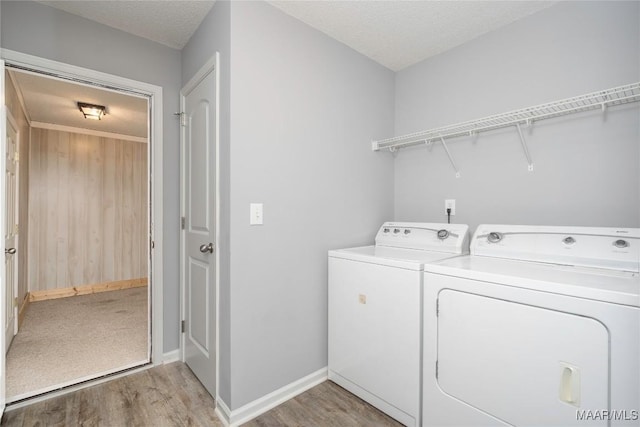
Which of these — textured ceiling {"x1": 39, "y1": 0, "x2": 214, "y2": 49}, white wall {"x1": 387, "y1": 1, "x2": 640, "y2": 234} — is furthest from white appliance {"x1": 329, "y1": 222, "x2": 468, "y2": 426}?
textured ceiling {"x1": 39, "y1": 0, "x2": 214, "y2": 49}

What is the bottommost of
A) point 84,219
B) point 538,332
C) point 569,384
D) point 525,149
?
point 569,384

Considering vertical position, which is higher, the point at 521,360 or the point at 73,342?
the point at 521,360

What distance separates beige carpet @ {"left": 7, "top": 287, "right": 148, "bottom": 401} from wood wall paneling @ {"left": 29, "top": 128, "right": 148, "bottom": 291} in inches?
20.3

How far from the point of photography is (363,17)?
1919 millimetres

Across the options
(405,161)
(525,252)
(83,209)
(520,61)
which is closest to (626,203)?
(525,252)

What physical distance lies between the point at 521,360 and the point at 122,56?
288 cm

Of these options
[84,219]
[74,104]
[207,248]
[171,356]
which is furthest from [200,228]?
[84,219]

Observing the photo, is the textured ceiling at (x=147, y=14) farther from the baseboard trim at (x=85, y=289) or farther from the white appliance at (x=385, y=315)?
the baseboard trim at (x=85, y=289)

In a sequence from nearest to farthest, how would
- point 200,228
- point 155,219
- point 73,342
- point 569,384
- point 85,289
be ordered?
point 569,384
point 200,228
point 155,219
point 73,342
point 85,289

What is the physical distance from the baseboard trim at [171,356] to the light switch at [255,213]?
137 cm

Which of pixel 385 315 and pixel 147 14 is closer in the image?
pixel 385 315

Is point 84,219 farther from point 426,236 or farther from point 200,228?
point 426,236

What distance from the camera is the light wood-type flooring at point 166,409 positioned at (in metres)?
1.66

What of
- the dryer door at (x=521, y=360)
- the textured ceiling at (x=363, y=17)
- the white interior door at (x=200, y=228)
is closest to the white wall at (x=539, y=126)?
the textured ceiling at (x=363, y=17)
